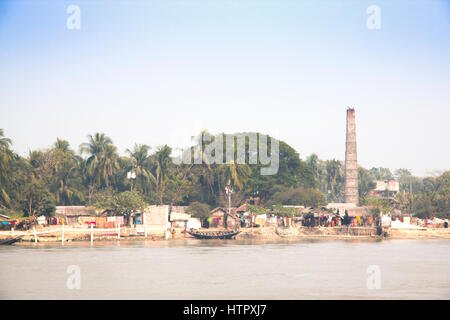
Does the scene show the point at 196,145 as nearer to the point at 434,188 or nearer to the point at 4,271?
the point at 4,271

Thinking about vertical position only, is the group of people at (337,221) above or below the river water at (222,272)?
above

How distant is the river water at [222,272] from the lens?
90.1ft

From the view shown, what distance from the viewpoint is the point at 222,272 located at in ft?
112

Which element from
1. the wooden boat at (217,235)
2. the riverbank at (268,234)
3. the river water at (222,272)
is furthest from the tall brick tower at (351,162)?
the river water at (222,272)

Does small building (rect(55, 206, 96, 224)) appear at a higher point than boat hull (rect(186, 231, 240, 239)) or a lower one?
higher

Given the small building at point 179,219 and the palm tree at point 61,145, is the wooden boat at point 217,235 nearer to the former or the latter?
the small building at point 179,219

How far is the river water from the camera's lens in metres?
27.5

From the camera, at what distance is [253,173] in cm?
8294

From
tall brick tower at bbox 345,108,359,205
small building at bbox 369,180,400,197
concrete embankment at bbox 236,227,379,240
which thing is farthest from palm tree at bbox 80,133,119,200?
small building at bbox 369,180,400,197

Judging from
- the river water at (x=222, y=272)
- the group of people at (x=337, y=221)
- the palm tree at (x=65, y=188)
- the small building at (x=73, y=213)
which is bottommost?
the river water at (x=222, y=272)

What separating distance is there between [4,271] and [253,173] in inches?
2053

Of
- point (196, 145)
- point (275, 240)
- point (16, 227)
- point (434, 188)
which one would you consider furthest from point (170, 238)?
point (434, 188)

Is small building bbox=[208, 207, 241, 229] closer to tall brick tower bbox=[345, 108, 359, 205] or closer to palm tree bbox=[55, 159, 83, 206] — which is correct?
palm tree bbox=[55, 159, 83, 206]
